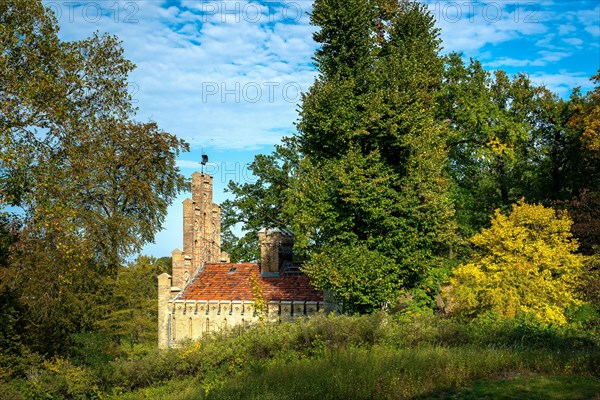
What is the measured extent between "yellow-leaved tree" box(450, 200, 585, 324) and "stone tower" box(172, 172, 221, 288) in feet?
48.1

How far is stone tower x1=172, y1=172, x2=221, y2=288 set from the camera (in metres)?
29.7

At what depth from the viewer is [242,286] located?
28984mm

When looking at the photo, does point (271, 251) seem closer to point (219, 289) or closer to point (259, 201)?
point (219, 289)

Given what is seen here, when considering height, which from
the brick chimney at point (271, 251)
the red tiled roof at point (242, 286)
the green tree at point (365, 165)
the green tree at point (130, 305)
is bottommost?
the green tree at point (130, 305)

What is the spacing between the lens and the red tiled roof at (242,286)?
2766 cm

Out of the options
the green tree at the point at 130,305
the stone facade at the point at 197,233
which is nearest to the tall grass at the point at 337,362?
the green tree at the point at 130,305

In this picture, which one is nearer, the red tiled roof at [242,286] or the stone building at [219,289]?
the stone building at [219,289]

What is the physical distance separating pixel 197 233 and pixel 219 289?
4.05m

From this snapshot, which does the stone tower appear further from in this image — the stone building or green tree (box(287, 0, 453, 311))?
green tree (box(287, 0, 453, 311))

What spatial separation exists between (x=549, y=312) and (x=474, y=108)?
15.8 metres

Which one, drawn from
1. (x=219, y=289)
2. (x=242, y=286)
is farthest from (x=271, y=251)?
(x=219, y=289)

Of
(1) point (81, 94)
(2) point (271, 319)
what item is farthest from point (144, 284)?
(1) point (81, 94)

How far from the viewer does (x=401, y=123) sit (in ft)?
76.1

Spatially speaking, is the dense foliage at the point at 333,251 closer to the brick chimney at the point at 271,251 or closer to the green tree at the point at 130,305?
the green tree at the point at 130,305
